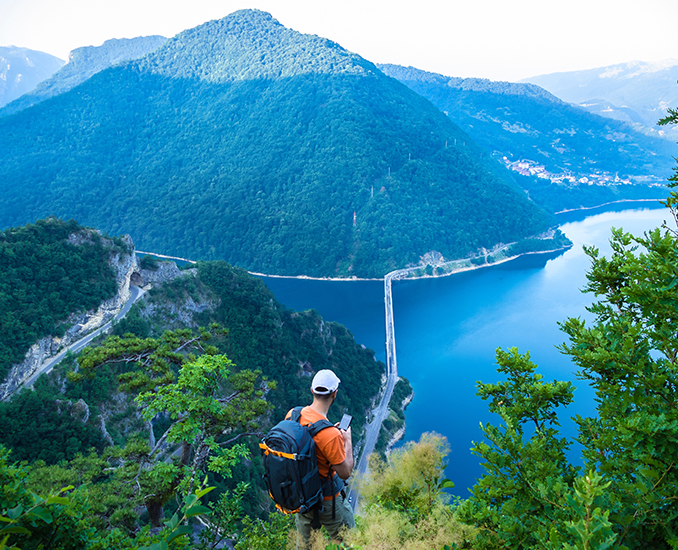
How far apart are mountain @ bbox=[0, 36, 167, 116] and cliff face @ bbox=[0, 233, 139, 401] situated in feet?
439

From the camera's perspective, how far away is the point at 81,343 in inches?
822

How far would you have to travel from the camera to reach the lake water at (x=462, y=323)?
37.6 m

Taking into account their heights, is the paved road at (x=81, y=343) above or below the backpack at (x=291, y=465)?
below

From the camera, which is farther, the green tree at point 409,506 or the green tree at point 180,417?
the green tree at point 180,417

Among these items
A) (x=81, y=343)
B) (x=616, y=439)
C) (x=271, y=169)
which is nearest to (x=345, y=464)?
(x=616, y=439)

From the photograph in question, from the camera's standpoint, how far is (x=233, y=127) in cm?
10419

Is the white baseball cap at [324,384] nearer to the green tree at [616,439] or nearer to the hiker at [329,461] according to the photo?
the hiker at [329,461]

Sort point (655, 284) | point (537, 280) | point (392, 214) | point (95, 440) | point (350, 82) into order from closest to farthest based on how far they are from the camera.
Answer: point (655, 284)
point (95, 440)
point (537, 280)
point (392, 214)
point (350, 82)

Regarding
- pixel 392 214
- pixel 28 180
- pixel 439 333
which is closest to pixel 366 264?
pixel 392 214

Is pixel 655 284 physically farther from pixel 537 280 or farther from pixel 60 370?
pixel 537 280

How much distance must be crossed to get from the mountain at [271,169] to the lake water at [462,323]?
9.33 metres

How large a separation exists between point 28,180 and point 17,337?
87.4 meters

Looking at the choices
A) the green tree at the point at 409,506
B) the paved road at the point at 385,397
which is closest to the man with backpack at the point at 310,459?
the green tree at the point at 409,506

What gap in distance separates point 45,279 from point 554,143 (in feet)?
574
